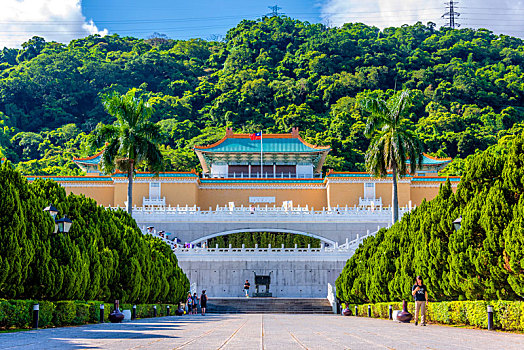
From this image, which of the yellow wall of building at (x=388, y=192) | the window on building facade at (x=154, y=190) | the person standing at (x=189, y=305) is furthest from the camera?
the yellow wall of building at (x=388, y=192)

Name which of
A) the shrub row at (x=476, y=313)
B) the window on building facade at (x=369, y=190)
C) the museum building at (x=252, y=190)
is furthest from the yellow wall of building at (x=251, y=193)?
the shrub row at (x=476, y=313)

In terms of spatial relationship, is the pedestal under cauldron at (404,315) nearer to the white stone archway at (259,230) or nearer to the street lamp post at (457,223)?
the street lamp post at (457,223)

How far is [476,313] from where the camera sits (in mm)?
17391

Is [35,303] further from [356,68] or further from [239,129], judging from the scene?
[356,68]

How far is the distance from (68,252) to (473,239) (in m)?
11.2

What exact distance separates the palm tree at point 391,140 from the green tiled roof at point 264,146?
64.6 ft

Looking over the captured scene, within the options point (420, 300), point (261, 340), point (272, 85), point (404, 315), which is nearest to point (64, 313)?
point (261, 340)

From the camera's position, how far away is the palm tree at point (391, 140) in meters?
38.6

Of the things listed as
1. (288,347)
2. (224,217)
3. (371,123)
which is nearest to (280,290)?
(224,217)

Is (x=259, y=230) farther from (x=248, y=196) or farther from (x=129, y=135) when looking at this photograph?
(x=129, y=135)

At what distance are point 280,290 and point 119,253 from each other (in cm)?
1860

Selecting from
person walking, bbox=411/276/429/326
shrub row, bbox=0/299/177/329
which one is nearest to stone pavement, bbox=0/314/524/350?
shrub row, bbox=0/299/177/329

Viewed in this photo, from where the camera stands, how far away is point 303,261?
1607 inches

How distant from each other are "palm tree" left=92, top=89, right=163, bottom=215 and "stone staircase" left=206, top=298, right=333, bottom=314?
9.20m
